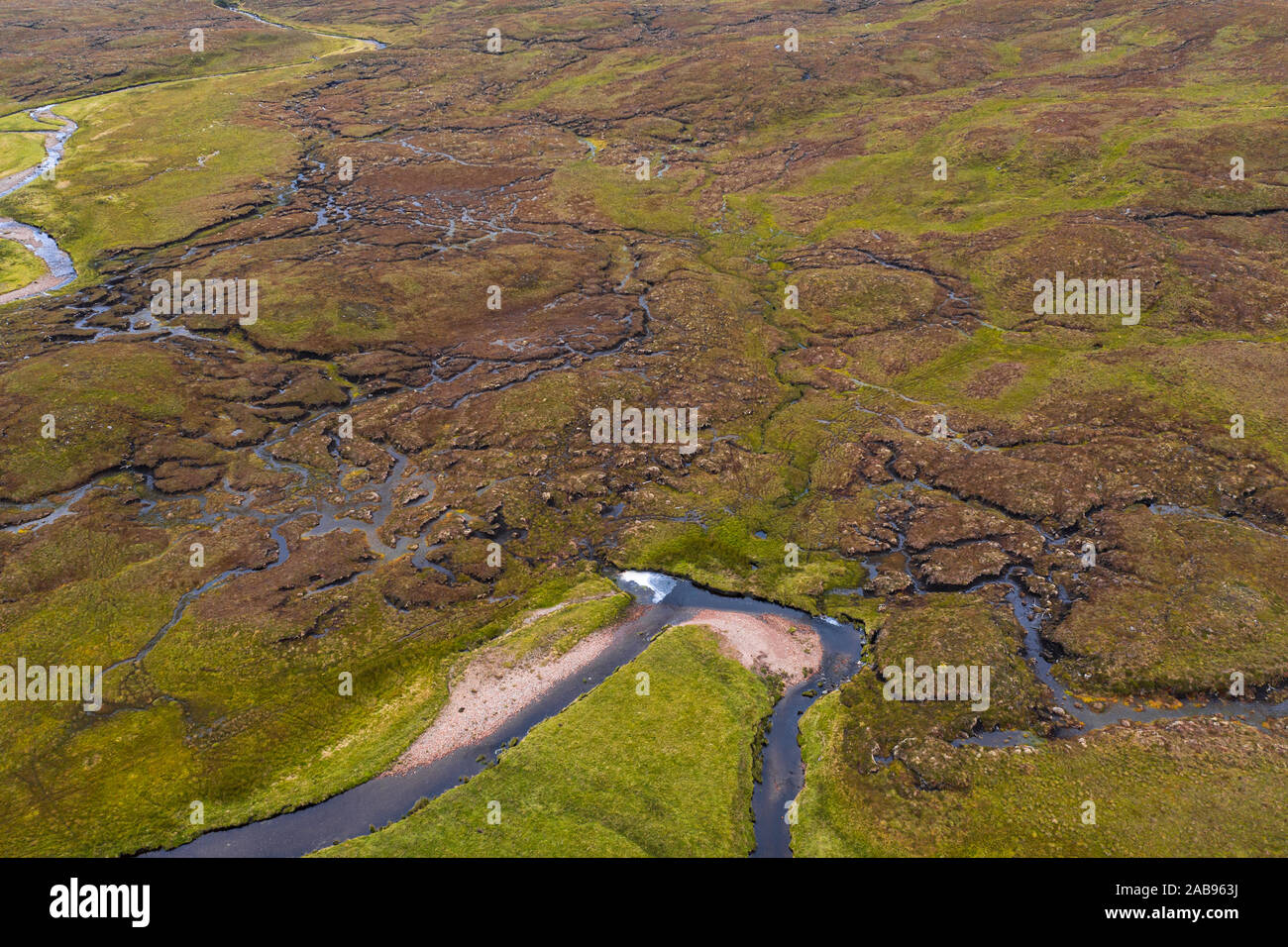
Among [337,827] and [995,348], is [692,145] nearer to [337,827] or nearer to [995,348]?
[995,348]

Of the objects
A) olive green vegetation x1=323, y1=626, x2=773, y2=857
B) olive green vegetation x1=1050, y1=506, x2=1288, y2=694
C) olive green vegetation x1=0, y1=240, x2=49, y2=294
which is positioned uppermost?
olive green vegetation x1=0, y1=240, x2=49, y2=294

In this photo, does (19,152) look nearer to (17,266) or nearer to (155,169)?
(155,169)

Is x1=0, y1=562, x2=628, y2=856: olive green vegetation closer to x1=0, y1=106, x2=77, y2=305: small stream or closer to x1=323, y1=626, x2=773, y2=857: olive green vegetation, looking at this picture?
x1=323, y1=626, x2=773, y2=857: olive green vegetation

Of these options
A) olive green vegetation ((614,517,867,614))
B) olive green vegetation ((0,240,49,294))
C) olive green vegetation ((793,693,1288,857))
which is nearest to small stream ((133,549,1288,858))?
olive green vegetation ((793,693,1288,857))

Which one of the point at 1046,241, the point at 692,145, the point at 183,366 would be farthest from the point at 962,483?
the point at 692,145

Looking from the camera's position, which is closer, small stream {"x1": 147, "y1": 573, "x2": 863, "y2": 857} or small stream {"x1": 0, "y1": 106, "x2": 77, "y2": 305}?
small stream {"x1": 147, "y1": 573, "x2": 863, "y2": 857}

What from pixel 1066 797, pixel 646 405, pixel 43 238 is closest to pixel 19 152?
pixel 43 238
